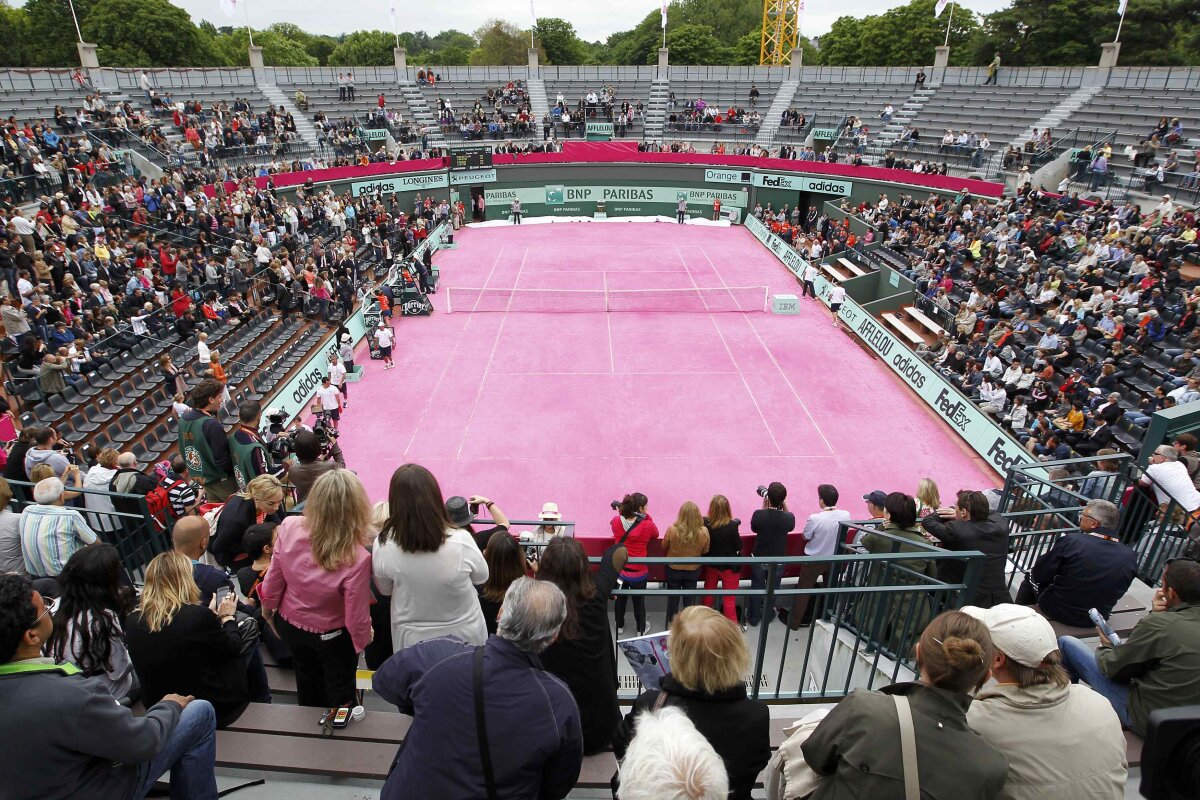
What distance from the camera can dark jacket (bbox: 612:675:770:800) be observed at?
3285mm

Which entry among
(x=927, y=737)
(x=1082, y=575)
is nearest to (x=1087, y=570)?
(x=1082, y=575)

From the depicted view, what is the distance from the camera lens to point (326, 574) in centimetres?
426

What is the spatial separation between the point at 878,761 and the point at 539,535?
14.7ft

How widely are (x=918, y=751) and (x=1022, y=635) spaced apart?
82 centimetres

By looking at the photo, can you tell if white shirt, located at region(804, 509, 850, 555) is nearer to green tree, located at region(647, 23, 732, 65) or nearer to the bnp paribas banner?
the bnp paribas banner

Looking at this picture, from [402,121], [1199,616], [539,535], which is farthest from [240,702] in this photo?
[402,121]

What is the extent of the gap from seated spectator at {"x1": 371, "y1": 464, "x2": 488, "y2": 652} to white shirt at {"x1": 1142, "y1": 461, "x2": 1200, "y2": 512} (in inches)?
292

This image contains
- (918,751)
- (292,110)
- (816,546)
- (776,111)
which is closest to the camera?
(918,751)

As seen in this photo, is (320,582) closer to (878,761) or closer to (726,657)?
(726,657)

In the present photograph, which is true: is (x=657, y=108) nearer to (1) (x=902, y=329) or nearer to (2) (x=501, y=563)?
(1) (x=902, y=329)

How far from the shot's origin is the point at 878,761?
112 inches

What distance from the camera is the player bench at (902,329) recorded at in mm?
21609

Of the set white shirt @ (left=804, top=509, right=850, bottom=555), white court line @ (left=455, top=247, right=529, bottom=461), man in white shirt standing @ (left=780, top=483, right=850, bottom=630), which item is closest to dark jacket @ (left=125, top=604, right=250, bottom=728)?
man in white shirt standing @ (left=780, top=483, right=850, bottom=630)

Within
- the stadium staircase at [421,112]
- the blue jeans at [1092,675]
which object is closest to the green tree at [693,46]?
the stadium staircase at [421,112]
